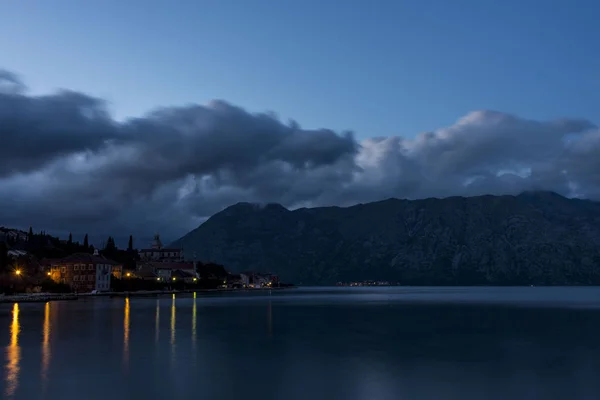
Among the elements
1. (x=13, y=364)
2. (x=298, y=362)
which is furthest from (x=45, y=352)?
(x=298, y=362)

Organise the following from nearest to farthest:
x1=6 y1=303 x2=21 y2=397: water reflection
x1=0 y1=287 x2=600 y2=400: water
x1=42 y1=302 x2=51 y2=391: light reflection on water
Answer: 1. x1=0 y1=287 x2=600 y2=400: water
2. x1=6 y1=303 x2=21 y2=397: water reflection
3. x1=42 y1=302 x2=51 y2=391: light reflection on water

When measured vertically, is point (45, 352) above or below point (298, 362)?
above

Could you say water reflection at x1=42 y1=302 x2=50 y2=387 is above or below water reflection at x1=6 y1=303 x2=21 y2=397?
below

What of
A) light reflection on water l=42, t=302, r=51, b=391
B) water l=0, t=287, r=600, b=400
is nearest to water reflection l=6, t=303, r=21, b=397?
water l=0, t=287, r=600, b=400

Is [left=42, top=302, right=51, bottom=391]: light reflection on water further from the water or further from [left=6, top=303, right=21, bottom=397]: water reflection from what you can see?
[left=6, top=303, right=21, bottom=397]: water reflection

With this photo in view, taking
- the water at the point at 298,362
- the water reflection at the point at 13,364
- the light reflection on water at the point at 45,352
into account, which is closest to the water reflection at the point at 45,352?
the light reflection on water at the point at 45,352

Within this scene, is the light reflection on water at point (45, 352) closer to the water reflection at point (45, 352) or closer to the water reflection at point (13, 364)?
the water reflection at point (45, 352)

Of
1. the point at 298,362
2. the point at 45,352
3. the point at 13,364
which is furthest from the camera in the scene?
the point at 45,352

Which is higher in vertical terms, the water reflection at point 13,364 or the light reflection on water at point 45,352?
the water reflection at point 13,364

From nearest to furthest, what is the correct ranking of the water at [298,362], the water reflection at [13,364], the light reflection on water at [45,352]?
1. the water at [298,362]
2. the water reflection at [13,364]
3. the light reflection on water at [45,352]

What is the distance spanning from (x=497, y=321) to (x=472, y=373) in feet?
176

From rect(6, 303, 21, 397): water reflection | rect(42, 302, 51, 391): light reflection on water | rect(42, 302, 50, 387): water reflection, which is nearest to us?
rect(6, 303, 21, 397): water reflection

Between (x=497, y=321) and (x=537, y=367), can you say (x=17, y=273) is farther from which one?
(x=537, y=367)

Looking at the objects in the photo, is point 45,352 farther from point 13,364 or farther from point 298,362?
point 298,362
